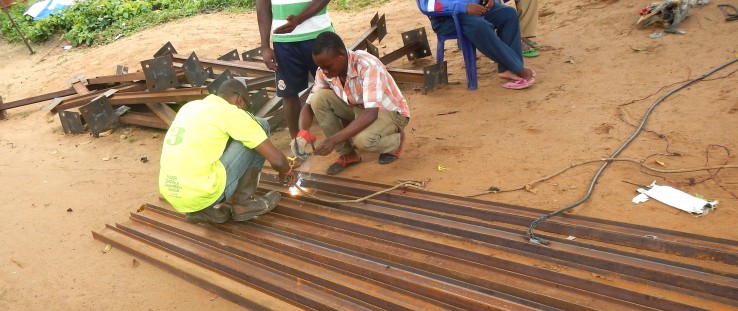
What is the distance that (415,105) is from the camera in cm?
542

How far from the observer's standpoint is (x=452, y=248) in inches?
115

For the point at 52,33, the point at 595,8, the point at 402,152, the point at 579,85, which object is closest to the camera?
the point at 402,152

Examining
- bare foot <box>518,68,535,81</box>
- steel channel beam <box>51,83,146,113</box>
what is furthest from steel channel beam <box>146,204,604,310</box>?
steel channel beam <box>51,83,146,113</box>

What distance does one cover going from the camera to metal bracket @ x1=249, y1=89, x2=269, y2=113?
17.9 ft

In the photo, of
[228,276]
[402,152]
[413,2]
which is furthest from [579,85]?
[413,2]

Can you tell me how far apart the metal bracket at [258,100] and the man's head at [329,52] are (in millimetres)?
1939

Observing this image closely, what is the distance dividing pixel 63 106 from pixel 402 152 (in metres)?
4.63

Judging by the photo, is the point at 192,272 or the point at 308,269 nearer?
the point at 308,269

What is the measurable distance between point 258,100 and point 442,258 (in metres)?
3.14

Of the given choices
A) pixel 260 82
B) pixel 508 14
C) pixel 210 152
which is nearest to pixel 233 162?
pixel 210 152

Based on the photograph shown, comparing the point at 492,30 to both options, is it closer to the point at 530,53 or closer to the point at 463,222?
the point at 530,53

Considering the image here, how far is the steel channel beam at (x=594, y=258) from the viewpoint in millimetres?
2377

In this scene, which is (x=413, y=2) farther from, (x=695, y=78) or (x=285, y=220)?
(x=285, y=220)

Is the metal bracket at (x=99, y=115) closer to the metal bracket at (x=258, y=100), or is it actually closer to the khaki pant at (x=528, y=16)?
the metal bracket at (x=258, y=100)
